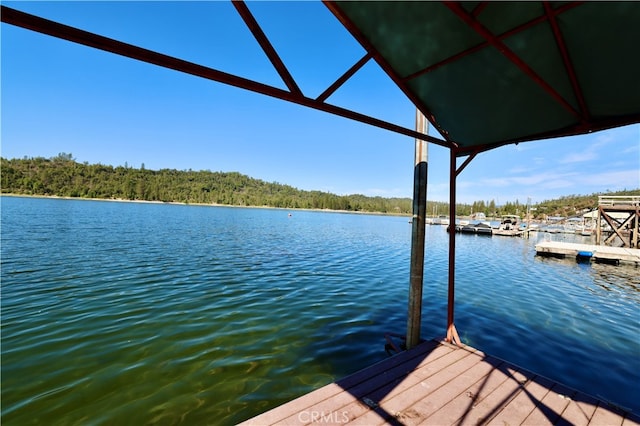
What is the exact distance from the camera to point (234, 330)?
257 inches

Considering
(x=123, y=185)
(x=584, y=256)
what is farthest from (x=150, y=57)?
(x=123, y=185)

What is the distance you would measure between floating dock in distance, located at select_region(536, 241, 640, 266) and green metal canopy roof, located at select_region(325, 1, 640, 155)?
23.5m

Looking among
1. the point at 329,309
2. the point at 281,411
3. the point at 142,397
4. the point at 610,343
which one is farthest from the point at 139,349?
the point at 610,343

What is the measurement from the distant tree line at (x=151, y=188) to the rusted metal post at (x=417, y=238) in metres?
106

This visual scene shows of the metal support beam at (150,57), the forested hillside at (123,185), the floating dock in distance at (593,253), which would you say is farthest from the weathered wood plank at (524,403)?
the forested hillside at (123,185)

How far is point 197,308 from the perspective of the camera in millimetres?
7820

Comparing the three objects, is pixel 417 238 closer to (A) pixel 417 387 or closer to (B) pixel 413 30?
(A) pixel 417 387

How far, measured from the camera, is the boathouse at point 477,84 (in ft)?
7.57

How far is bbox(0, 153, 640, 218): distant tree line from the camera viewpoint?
110 meters

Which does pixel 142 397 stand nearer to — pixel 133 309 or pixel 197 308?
pixel 197 308

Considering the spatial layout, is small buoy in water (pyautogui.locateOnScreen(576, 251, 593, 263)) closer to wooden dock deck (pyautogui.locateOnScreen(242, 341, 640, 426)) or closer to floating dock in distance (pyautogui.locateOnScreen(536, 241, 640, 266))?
floating dock in distance (pyautogui.locateOnScreen(536, 241, 640, 266))

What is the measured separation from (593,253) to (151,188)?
512ft

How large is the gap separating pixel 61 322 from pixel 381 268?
12.9m

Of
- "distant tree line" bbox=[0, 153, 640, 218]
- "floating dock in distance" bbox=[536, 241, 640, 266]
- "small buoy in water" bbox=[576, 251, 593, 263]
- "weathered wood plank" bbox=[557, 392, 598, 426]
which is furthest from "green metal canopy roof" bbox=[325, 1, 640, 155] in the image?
A: "distant tree line" bbox=[0, 153, 640, 218]
